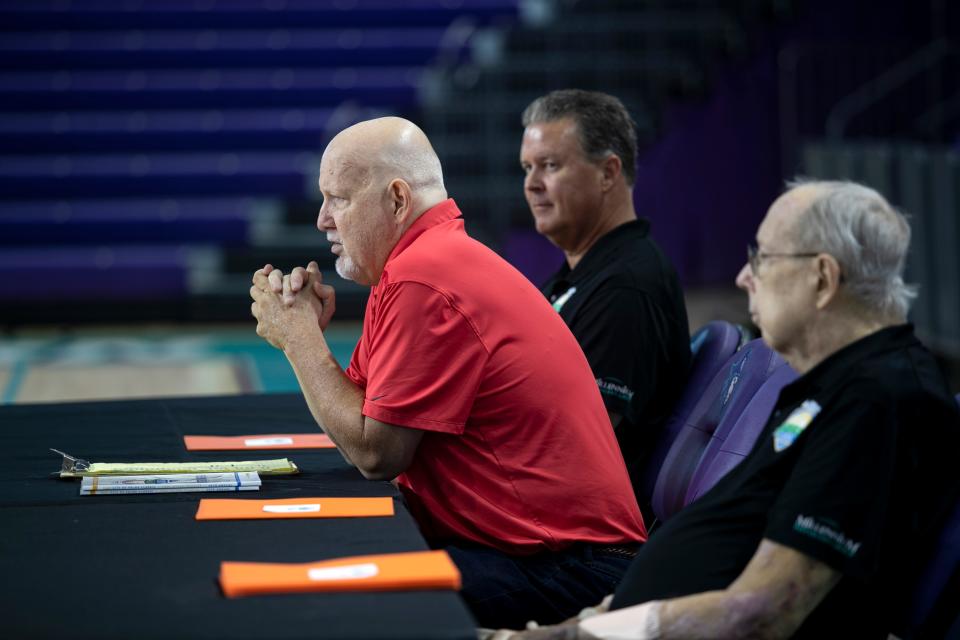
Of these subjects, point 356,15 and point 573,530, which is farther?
point 356,15

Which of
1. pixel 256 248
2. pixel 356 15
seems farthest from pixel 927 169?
pixel 356 15

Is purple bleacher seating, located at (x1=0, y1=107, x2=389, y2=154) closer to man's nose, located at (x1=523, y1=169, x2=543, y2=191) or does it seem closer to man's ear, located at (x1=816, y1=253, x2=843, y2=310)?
man's nose, located at (x1=523, y1=169, x2=543, y2=191)

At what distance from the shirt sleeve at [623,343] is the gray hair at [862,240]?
116 centimetres

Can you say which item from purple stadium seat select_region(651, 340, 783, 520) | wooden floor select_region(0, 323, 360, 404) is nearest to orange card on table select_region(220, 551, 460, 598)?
purple stadium seat select_region(651, 340, 783, 520)

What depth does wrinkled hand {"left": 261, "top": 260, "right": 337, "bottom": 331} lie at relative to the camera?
109 inches

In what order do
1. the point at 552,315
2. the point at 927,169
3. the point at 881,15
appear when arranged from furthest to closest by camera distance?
the point at 881,15 < the point at 927,169 < the point at 552,315

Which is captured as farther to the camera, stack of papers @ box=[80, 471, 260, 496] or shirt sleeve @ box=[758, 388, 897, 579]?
stack of papers @ box=[80, 471, 260, 496]

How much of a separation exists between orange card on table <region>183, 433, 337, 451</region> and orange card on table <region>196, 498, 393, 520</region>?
0.54 m

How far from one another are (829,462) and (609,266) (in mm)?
1504

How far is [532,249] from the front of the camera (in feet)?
35.8

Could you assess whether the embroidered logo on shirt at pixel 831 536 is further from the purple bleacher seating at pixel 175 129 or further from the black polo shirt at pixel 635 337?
the purple bleacher seating at pixel 175 129

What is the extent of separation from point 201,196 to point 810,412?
9838 millimetres

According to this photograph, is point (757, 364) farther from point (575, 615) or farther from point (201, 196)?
point (201, 196)

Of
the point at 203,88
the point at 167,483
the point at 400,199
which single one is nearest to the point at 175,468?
the point at 167,483
